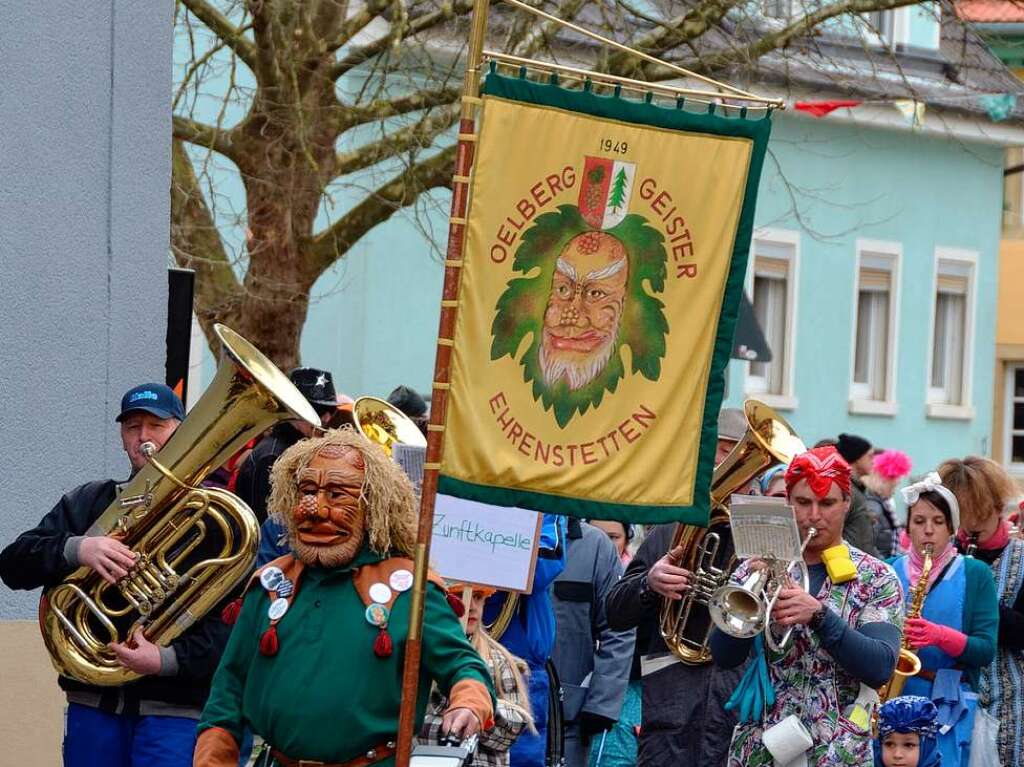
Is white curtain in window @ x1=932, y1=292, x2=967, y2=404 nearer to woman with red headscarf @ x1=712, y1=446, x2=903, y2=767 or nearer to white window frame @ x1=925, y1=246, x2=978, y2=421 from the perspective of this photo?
white window frame @ x1=925, y1=246, x2=978, y2=421

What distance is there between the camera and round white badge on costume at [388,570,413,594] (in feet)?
20.6

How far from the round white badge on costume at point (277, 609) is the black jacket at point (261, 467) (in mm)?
2341

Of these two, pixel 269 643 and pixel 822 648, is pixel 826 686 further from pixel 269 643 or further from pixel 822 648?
pixel 269 643

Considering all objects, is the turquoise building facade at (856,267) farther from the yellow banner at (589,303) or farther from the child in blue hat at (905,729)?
the yellow banner at (589,303)

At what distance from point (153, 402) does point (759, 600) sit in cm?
237

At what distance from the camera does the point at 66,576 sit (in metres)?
7.99

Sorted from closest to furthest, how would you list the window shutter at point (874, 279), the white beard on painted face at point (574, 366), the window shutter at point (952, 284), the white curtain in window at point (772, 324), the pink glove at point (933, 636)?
the white beard on painted face at point (574, 366), the pink glove at point (933, 636), the white curtain in window at point (772, 324), the window shutter at point (874, 279), the window shutter at point (952, 284)

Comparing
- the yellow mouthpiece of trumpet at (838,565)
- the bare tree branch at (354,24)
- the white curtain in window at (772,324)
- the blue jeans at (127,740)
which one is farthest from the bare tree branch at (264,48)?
the white curtain in window at (772,324)

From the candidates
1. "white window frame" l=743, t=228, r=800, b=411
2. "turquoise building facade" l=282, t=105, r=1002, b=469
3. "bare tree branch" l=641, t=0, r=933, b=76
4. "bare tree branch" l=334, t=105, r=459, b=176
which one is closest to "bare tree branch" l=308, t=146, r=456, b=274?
"bare tree branch" l=334, t=105, r=459, b=176

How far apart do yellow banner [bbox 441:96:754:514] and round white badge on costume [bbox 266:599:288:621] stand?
584 millimetres

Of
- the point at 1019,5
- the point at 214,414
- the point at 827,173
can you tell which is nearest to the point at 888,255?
the point at 827,173

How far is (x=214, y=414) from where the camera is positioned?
7.85 m

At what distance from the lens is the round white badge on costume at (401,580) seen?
6.28m

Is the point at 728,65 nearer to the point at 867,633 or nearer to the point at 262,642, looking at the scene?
the point at 867,633
